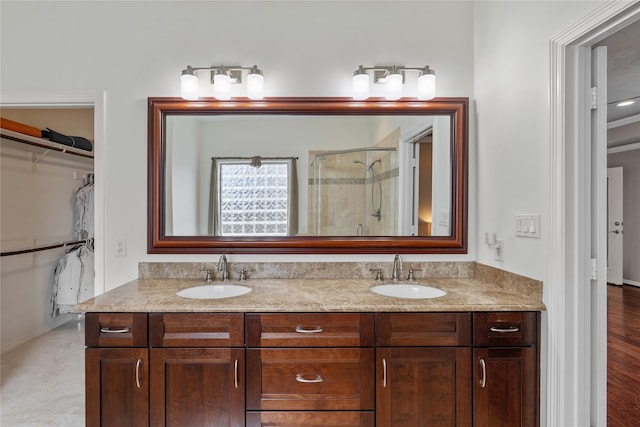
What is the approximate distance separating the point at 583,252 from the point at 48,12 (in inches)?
124

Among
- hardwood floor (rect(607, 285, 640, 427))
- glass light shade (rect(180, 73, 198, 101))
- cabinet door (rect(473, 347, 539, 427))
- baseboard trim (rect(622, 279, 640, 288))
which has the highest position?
glass light shade (rect(180, 73, 198, 101))

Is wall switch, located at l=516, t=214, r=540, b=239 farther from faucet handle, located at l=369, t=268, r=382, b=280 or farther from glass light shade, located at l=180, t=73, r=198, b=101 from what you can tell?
glass light shade, located at l=180, t=73, r=198, b=101

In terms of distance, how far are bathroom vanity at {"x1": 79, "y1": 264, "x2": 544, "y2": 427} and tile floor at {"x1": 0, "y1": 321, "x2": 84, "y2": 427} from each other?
0.84m

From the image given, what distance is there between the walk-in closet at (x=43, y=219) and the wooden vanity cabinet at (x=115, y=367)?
2.06 meters

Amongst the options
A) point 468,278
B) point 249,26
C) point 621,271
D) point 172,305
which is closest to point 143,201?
point 172,305

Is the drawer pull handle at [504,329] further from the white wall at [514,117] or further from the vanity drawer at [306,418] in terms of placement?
the vanity drawer at [306,418]

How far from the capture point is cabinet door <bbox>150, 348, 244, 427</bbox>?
155cm

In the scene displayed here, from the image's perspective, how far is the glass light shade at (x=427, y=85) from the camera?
2.05m

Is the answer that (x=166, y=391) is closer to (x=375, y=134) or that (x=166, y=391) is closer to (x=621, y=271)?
(x=375, y=134)

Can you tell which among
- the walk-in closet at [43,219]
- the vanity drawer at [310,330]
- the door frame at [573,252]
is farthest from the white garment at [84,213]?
the door frame at [573,252]

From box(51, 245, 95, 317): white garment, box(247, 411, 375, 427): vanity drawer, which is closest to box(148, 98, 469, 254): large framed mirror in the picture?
box(247, 411, 375, 427): vanity drawer

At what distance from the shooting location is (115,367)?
5.12 ft

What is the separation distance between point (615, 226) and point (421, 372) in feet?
18.6

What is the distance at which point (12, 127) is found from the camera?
2.79 meters
